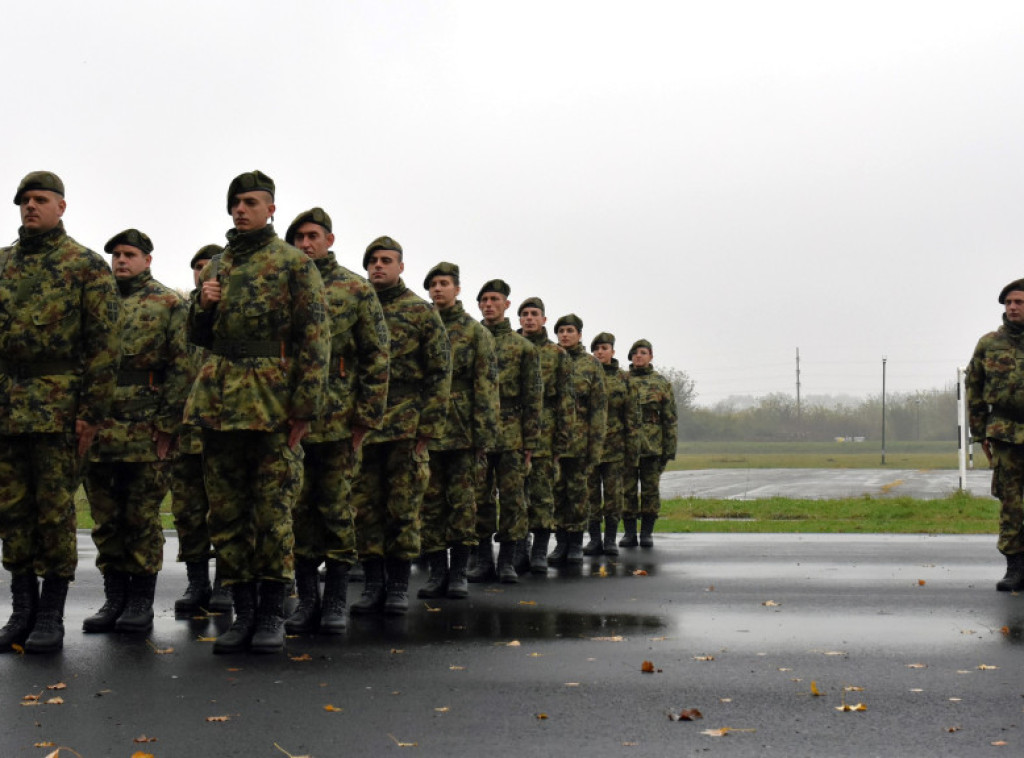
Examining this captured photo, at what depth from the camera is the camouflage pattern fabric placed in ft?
25.4

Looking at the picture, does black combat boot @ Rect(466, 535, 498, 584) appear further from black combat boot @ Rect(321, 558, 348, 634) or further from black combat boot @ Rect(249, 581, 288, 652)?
black combat boot @ Rect(249, 581, 288, 652)

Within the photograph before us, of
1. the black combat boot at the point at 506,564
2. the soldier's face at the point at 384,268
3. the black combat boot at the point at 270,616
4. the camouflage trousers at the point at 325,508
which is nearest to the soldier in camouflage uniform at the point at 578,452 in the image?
the black combat boot at the point at 506,564

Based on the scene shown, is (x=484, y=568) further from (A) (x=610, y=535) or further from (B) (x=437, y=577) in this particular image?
(A) (x=610, y=535)

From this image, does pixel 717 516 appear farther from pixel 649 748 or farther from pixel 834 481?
pixel 834 481

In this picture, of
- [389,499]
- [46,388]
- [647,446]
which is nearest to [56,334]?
[46,388]

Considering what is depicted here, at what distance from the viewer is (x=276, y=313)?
6.88 meters

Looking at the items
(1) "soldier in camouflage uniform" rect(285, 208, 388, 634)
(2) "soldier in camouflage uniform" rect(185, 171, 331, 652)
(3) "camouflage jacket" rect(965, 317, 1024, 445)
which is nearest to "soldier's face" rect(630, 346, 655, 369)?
(3) "camouflage jacket" rect(965, 317, 1024, 445)

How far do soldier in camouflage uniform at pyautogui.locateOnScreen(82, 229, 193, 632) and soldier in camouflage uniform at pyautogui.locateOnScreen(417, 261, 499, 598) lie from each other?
7.05ft

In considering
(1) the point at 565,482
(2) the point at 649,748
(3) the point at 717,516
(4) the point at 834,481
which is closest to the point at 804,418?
(4) the point at 834,481

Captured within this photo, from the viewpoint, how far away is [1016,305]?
10.1 meters

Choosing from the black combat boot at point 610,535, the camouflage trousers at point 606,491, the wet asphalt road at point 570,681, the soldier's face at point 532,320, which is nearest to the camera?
the wet asphalt road at point 570,681

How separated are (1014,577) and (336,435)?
577 centimetres

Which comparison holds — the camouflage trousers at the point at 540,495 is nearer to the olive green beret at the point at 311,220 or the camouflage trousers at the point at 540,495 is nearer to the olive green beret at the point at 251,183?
the olive green beret at the point at 311,220

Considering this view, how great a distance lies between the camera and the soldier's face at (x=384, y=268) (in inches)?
347
